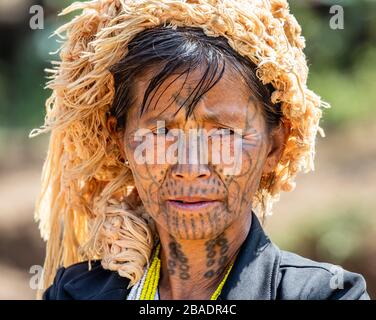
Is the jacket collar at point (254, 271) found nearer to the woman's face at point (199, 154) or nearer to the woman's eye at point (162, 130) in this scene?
the woman's face at point (199, 154)

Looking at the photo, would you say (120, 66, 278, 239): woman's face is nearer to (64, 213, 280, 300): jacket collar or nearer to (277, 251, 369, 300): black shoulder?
(64, 213, 280, 300): jacket collar

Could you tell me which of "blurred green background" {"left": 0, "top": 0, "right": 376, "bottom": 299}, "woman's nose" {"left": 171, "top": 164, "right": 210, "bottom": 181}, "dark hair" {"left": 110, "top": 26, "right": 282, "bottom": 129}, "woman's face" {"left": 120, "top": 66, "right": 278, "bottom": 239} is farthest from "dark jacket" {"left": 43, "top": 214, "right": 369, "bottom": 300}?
"blurred green background" {"left": 0, "top": 0, "right": 376, "bottom": 299}

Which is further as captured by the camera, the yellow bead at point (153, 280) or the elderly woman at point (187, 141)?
the yellow bead at point (153, 280)

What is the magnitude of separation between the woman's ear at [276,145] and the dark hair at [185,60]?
83 millimetres

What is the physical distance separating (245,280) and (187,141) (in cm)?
46

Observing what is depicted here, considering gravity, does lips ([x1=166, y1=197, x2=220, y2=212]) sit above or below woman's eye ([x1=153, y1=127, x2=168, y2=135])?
below

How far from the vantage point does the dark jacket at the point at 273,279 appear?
8.29ft

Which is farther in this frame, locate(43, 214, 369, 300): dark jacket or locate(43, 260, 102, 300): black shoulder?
locate(43, 260, 102, 300): black shoulder

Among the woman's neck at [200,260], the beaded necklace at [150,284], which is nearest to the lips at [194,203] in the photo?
the woman's neck at [200,260]

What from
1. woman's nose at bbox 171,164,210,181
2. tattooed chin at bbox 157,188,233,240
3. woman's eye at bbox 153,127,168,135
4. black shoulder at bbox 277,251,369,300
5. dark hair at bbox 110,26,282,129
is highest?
dark hair at bbox 110,26,282,129

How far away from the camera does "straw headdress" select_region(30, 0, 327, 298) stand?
2609 mm

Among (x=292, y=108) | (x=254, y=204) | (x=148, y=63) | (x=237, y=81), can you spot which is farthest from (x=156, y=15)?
(x=254, y=204)

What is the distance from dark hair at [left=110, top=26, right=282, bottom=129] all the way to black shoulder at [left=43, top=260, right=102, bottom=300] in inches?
24.7

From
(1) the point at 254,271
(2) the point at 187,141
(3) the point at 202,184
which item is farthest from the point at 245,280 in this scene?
(2) the point at 187,141
